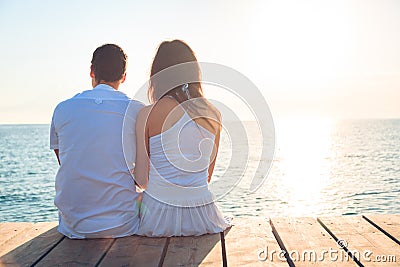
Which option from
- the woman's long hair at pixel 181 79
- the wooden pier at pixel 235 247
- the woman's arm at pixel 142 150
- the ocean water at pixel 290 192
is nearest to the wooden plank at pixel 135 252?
the wooden pier at pixel 235 247

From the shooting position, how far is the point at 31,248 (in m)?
2.88

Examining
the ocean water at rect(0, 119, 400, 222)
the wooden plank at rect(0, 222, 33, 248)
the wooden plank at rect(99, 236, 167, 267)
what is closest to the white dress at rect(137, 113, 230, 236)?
the wooden plank at rect(99, 236, 167, 267)

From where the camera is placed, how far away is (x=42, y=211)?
1274cm

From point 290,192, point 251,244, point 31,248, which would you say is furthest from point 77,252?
point 290,192

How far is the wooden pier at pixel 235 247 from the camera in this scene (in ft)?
8.58

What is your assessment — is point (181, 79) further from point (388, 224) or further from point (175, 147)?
point (388, 224)

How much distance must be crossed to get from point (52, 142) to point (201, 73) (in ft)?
3.49

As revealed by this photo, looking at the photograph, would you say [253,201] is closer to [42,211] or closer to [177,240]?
[42,211]

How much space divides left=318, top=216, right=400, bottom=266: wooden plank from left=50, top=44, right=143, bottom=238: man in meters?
1.34

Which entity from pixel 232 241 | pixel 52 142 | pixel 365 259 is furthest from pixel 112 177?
pixel 365 259

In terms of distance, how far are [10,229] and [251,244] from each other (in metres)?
1.64

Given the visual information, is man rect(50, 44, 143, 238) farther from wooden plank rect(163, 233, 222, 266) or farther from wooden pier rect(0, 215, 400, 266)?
wooden plank rect(163, 233, 222, 266)

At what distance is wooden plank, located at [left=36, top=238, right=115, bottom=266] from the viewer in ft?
8.53

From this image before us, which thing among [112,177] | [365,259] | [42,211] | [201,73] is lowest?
[42,211]
